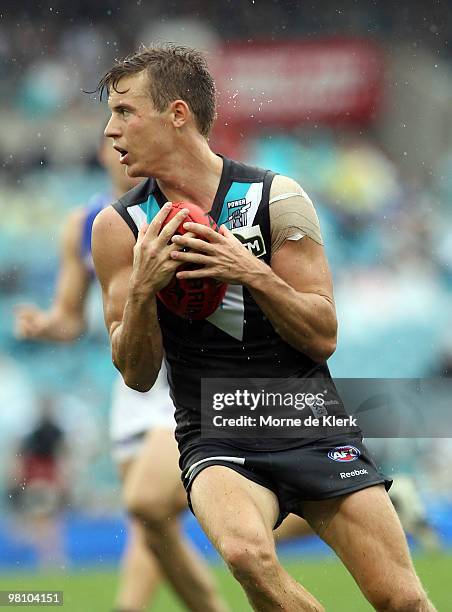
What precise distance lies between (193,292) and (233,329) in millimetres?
265

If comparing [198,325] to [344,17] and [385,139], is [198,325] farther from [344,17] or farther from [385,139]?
[344,17]

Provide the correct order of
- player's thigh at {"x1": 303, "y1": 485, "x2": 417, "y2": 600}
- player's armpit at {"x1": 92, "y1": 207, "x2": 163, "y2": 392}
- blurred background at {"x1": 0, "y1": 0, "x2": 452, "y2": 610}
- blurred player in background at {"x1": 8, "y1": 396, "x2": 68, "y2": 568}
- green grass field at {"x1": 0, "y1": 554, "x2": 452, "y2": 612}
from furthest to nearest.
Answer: blurred background at {"x1": 0, "y1": 0, "x2": 452, "y2": 610} → blurred player in background at {"x1": 8, "y1": 396, "x2": 68, "y2": 568} → green grass field at {"x1": 0, "y1": 554, "x2": 452, "y2": 612} → player's armpit at {"x1": 92, "y1": 207, "x2": 163, "y2": 392} → player's thigh at {"x1": 303, "y1": 485, "x2": 417, "y2": 600}

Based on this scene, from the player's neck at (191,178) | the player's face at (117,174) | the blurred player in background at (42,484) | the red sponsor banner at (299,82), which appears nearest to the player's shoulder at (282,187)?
the player's neck at (191,178)

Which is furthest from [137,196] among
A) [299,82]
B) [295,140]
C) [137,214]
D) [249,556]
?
[299,82]

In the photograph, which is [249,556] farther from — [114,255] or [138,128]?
[138,128]

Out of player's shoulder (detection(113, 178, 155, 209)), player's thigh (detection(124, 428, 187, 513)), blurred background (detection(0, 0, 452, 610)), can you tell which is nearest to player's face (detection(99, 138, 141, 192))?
player's thigh (detection(124, 428, 187, 513))

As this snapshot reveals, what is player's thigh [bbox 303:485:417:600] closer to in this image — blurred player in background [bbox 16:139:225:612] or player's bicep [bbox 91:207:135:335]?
player's bicep [bbox 91:207:135:335]

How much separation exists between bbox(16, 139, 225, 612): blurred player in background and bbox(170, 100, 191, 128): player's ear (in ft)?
6.61

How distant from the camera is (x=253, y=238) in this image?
4109 millimetres

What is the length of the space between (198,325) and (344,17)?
37.4 ft

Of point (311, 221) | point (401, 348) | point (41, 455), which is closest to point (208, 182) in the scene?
point (311, 221)

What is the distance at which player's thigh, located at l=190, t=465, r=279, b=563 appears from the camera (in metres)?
3.66

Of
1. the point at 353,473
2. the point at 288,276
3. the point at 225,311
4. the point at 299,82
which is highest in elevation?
the point at 299,82

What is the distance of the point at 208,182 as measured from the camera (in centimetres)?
422
